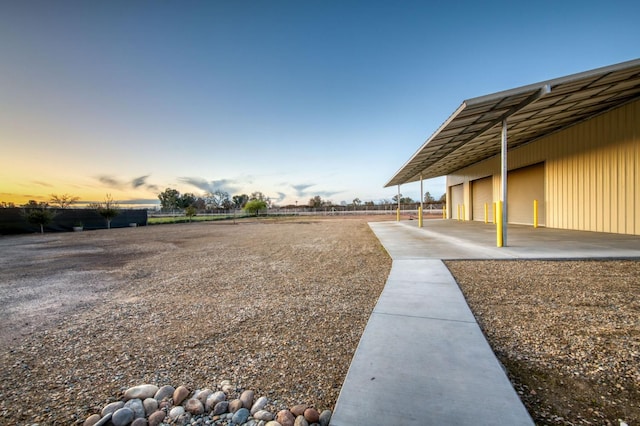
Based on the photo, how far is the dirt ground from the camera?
1.55 meters

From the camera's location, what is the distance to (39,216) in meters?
16.5

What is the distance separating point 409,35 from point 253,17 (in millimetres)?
7608

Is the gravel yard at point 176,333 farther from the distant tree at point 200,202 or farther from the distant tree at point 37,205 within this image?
the distant tree at point 200,202

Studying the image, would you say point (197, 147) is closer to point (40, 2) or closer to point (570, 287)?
point (40, 2)

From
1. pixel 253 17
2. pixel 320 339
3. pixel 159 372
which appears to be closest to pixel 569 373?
pixel 320 339

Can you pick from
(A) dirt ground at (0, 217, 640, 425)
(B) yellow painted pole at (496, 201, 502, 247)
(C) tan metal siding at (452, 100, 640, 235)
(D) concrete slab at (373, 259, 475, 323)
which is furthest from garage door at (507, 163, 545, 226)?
(D) concrete slab at (373, 259, 475, 323)

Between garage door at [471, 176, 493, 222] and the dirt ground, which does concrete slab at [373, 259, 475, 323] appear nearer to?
Answer: the dirt ground

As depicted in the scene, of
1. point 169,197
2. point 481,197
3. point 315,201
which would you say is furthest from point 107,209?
point 169,197

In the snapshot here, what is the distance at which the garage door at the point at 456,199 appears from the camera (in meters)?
19.4

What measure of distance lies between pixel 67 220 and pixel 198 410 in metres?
25.6

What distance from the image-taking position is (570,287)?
3.35 m

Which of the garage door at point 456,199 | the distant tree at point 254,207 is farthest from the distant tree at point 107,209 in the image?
the garage door at point 456,199

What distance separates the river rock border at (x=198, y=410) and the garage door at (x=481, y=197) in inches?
693

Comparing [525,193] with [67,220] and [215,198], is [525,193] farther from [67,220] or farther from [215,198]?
[215,198]
